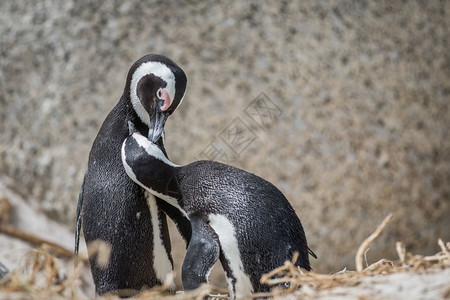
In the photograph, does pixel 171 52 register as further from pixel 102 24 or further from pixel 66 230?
pixel 66 230

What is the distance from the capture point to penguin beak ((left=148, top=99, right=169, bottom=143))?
5.77ft

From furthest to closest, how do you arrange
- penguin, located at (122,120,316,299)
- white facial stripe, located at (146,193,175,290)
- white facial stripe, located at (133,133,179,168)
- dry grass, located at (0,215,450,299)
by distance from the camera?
1. white facial stripe, located at (146,193,175,290)
2. white facial stripe, located at (133,133,179,168)
3. penguin, located at (122,120,316,299)
4. dry grass, located at (0,215,450,299)

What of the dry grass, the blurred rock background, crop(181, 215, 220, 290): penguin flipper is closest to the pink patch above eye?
crop(181, 215, 220, 290): penguin flipper

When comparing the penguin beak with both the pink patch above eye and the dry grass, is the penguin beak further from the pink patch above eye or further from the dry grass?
the dry grass

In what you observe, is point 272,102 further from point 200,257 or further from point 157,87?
point 200,257

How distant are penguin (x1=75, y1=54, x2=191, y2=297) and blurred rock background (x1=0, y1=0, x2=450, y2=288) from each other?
152cm

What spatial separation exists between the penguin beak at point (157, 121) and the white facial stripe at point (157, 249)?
13cm

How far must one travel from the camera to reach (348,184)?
3.43 m

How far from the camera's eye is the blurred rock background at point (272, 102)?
3.42 metres

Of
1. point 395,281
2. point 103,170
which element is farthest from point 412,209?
point 395,281

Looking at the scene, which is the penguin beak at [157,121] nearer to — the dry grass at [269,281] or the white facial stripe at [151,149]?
the white facial stripe at [151,149]

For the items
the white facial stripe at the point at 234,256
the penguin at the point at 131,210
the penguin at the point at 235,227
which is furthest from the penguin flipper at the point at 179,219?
the white facial stripe at the point at 234,256

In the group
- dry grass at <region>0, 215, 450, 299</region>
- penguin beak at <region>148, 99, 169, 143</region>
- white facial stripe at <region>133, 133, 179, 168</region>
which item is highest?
penguin beak at <region>148, 99, 169, 143</region>

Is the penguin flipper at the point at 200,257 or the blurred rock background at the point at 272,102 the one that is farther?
the blurred rock background at the point at 272,102
